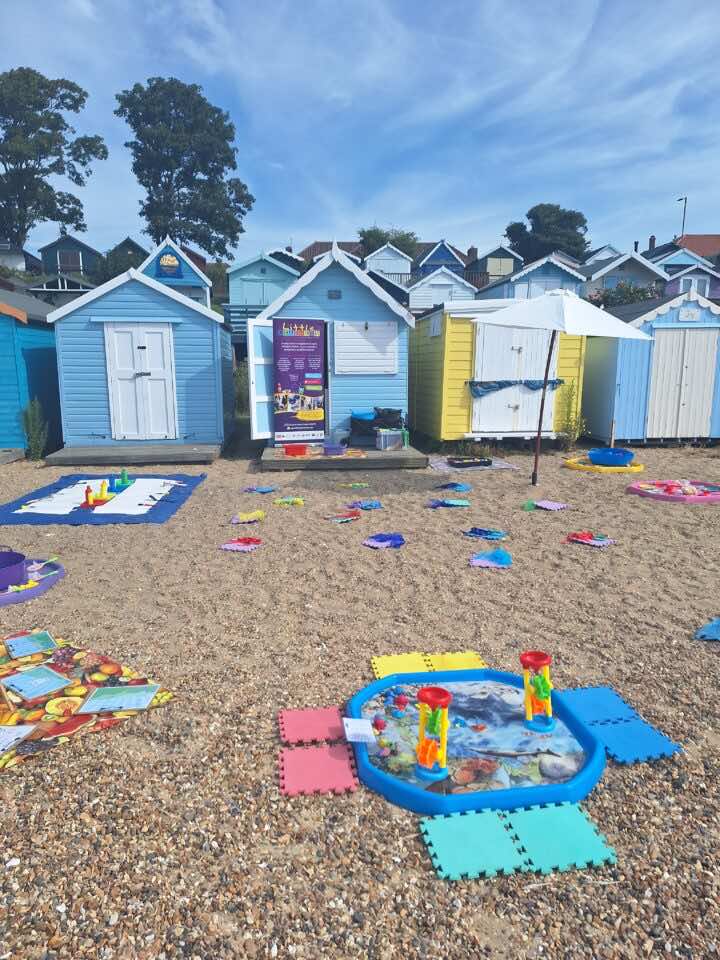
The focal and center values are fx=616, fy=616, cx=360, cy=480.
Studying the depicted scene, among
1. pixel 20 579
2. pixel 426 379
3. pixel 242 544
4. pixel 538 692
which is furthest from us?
pixel 426 379

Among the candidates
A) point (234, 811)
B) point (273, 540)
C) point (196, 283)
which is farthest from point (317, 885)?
point (196, 283)

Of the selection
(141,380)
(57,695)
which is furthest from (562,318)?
(141,380)

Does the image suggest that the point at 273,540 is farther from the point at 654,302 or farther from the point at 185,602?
the point at 654,302

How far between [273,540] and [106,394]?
22.2ft

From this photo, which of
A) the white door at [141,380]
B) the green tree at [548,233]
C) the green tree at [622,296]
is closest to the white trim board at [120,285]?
the white door at [141,380]

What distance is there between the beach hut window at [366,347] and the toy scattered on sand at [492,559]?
6561mm

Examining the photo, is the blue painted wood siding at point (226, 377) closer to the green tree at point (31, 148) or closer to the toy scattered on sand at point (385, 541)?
the toy scattered on sand at point (385, 541)

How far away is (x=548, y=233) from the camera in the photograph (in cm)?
5838

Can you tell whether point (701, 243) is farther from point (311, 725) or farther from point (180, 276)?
Answer: point (311, 725)

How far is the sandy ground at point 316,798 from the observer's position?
76.8 inches

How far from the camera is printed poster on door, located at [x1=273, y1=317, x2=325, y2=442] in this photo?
11039 mm

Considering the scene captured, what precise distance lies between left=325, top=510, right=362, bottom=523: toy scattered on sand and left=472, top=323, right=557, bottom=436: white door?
5.08 m

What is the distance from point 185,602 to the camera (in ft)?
15.2

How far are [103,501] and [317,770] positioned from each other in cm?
609
